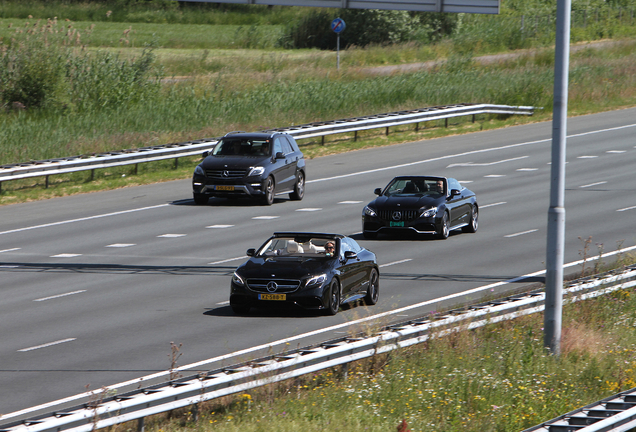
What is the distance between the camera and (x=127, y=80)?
144 feet

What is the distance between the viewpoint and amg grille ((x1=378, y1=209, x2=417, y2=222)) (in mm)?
24219

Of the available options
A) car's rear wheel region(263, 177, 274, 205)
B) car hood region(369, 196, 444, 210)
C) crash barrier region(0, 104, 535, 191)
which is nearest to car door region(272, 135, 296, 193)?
car's rear wheel region(263, 177, 274, 205)

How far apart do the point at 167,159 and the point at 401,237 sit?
12.8 meters

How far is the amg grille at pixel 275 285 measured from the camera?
1628 cm

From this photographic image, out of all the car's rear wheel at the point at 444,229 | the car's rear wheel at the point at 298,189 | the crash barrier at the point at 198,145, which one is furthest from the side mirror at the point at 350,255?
the crash barrier at the point at 198,145

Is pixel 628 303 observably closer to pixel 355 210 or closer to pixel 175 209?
pixel 355 210

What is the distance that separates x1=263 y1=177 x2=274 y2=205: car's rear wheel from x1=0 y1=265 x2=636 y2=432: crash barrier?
14.6m

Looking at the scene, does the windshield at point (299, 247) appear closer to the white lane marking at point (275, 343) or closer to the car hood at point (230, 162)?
the white lane marking at point (275, 343)

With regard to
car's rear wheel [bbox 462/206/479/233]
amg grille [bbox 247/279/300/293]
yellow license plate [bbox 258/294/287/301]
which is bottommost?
car's rear wheel [bbox 462/206/479/233]

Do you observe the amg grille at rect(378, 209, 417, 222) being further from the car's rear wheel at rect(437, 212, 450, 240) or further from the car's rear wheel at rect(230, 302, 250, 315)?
the car's rear wheel at rect(230, 302, 250, 315)

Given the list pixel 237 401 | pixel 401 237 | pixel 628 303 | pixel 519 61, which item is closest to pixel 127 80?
pixel 401 237

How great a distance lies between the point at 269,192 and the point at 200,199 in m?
1.97

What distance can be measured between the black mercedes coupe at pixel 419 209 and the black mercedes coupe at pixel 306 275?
6321 mm

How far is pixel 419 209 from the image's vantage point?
24.2 metres
